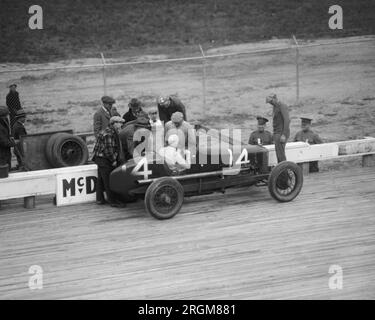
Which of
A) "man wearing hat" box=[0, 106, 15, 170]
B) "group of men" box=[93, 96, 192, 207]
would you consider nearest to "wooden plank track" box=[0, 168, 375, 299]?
"group of men" box=[93, 96, 192, 207]

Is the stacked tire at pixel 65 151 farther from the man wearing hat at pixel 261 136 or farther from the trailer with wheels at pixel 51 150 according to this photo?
the man wearing hat at pixel 261 136

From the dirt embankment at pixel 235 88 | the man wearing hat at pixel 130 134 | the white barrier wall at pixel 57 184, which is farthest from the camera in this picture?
the dirt embankment at pixel 235 88

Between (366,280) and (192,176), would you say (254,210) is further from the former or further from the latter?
(366,280)

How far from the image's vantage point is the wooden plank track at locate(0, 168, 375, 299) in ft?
31.6

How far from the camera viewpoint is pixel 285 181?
13.2m

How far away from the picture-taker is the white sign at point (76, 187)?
13.3m

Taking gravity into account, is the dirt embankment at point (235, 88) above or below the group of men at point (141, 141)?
above

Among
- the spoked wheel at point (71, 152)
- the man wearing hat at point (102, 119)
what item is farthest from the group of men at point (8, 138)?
the man wearing hat at point (102, 119)

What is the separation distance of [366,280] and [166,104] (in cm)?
612

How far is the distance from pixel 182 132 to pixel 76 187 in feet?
6.64

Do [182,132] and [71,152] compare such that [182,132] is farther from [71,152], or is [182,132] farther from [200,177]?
[71,152]

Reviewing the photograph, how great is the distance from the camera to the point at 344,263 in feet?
34.0

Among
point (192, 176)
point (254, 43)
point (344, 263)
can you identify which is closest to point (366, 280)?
point (344, 263)

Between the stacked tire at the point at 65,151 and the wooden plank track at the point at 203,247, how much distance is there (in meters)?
1.23
